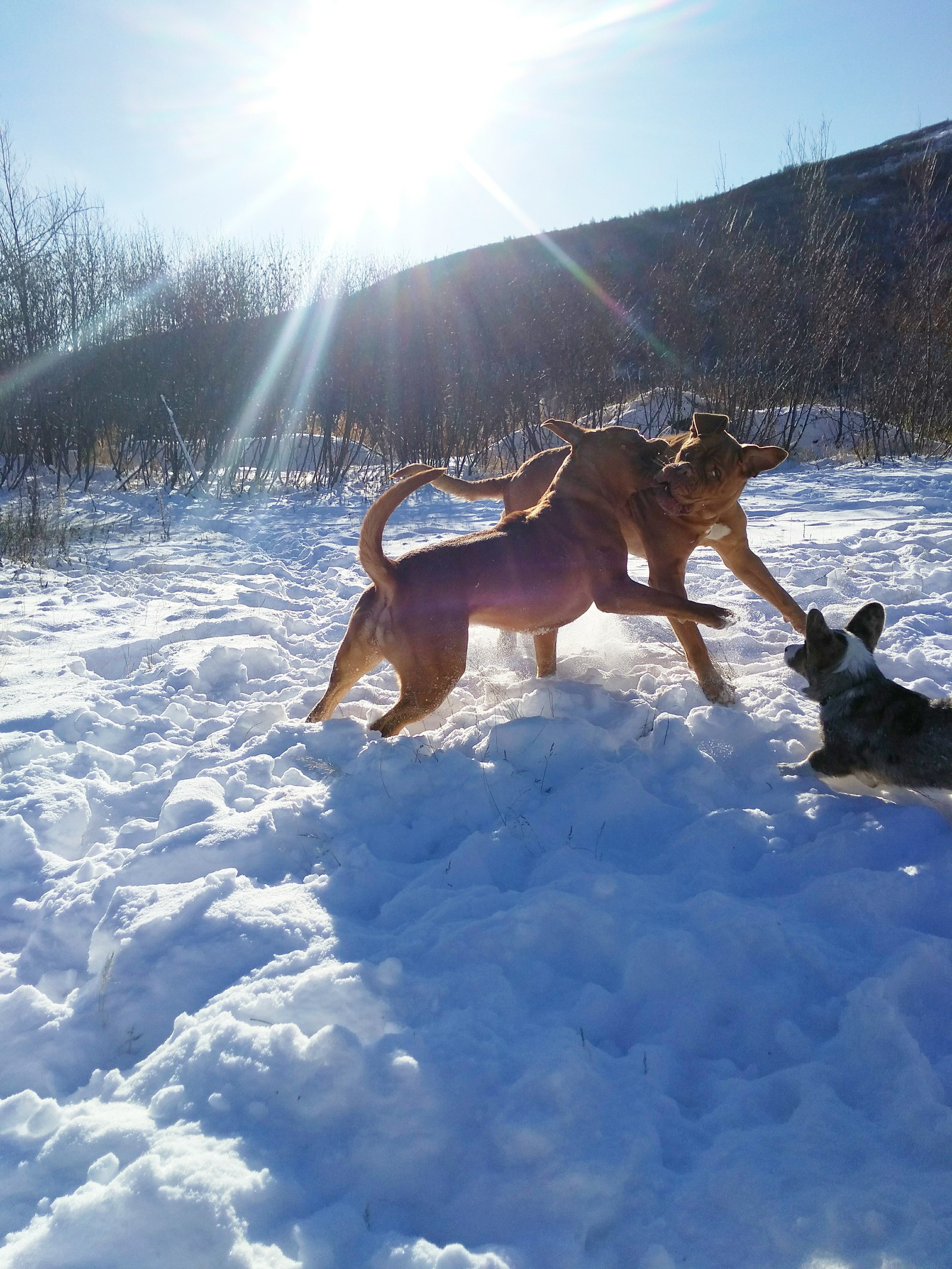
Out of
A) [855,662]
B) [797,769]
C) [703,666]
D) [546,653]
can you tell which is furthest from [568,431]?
[797,769]

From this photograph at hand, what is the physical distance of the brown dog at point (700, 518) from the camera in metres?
3.92

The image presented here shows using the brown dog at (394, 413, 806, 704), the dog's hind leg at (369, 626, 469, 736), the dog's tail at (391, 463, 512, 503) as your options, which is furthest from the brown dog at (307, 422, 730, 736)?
the dog's tail at (391, 463, 512, 503)

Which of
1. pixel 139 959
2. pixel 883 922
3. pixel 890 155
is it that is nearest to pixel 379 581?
pixel 139 959

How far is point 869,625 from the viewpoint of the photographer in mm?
3348

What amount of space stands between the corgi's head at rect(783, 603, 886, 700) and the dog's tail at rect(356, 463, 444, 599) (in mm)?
1813

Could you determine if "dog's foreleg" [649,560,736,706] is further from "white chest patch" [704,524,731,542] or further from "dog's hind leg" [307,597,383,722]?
"dog's hind leg" [307,597,383,722]

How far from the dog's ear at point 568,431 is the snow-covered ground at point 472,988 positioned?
1.52m

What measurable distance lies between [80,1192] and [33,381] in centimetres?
1556

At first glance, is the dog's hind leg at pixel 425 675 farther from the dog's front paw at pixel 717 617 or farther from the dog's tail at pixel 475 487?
the dog's tail at pixel 475 487

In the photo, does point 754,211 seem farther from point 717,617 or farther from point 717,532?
point 717,617

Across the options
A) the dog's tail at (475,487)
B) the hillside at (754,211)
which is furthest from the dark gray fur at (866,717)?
the hillside at (754,211)

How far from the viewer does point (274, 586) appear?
6992 millimetres

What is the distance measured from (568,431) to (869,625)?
6.90 ft

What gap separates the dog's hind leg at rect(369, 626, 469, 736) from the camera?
138 inches
